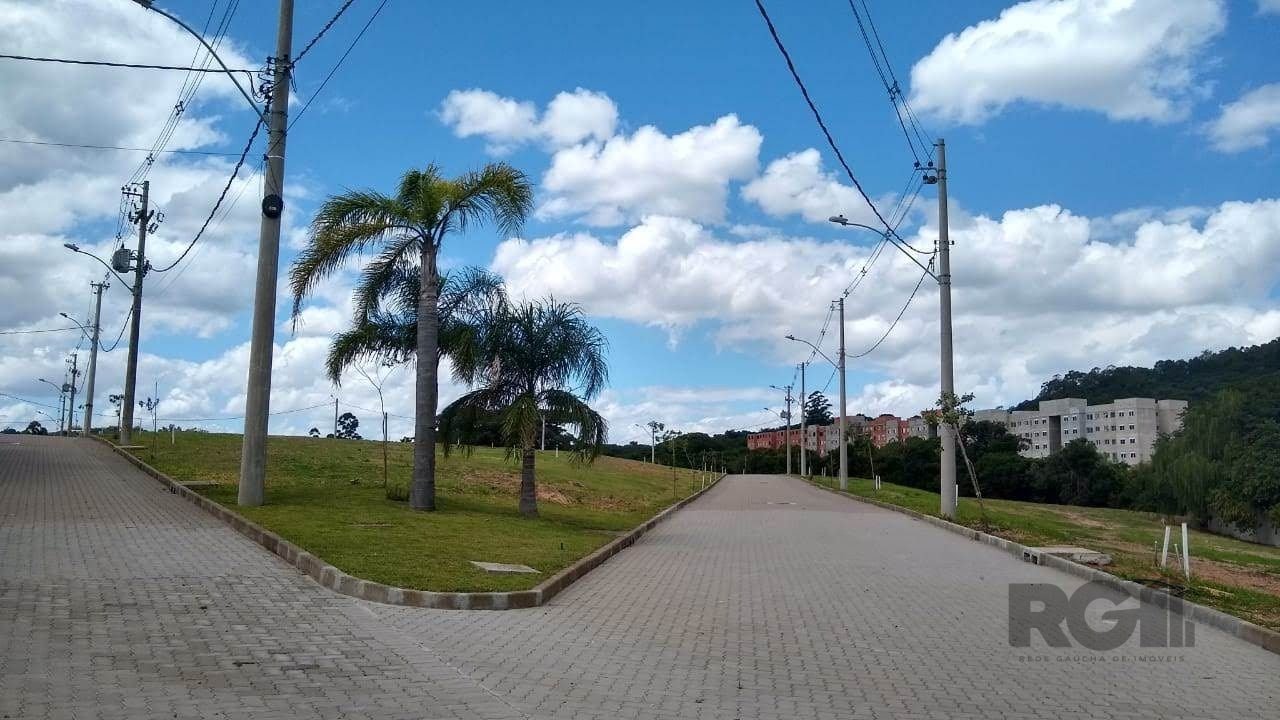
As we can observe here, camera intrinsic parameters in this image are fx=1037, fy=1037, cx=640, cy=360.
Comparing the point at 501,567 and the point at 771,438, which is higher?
the point at 771,438

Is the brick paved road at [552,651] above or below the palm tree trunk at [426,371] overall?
below

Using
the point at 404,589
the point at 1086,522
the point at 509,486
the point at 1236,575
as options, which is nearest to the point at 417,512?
the point at 404,589

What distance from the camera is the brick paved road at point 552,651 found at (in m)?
6.64

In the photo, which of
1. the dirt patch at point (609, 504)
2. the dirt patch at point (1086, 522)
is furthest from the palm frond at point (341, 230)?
the dirt patch at point (1086, 522)

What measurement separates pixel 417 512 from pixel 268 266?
533cm

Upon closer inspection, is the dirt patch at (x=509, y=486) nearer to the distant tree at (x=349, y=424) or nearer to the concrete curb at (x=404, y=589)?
the concrete curb at (x=404, y=589)

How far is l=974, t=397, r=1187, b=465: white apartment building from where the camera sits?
352ft

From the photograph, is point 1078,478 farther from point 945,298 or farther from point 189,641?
point 189,641

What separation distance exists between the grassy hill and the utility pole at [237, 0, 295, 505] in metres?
64.0

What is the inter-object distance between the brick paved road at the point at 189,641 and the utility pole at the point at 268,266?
4481 mm

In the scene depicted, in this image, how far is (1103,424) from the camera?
380 ft

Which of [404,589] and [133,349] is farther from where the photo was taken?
[133,349]

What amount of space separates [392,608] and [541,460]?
37.5 meters

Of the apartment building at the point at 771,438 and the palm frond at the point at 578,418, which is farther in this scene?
the apartment building at the point at 771,438
